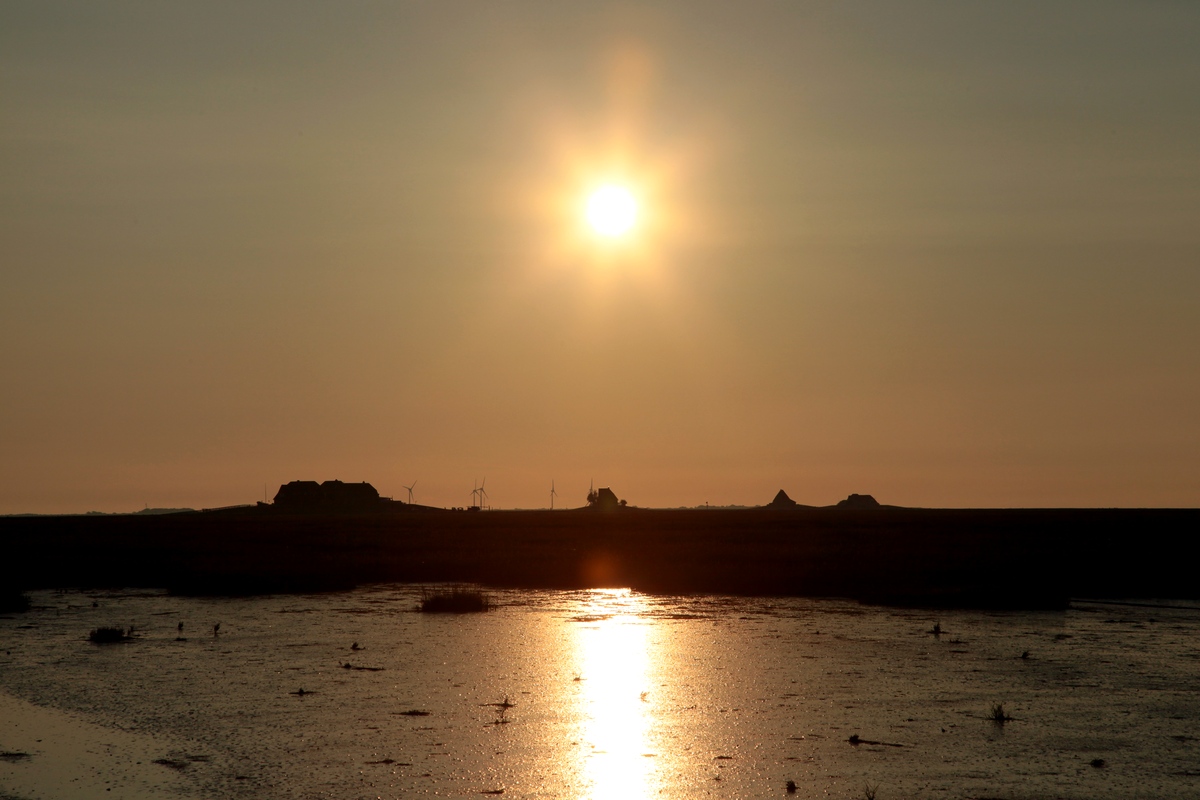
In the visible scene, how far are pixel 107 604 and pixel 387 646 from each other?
17250 mm

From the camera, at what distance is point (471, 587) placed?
45938mm

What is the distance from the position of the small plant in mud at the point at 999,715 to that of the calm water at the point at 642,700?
155 millimetres

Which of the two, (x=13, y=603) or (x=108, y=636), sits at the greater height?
(x=13, y=603)

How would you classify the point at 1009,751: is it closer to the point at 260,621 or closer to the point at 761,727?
the point at 761,727

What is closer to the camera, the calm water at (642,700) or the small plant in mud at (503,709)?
the calm water at (642,700)

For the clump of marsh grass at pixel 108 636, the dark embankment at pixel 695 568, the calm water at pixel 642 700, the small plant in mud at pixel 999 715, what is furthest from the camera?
the dark embankment at pixel 695 568

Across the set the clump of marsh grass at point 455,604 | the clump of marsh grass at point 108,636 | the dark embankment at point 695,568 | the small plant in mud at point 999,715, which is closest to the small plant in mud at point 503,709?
the small plant in mud at point 999,715

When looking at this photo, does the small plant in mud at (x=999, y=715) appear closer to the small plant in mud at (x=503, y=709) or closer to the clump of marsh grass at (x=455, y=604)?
the small plant in mud at (x=503, y=709)

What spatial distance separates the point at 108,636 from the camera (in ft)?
93.8

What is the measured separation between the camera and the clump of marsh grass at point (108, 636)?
28438mm

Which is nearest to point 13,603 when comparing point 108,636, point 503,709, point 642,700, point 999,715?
point 108,636

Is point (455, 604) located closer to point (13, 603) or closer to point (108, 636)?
point (108, 636)

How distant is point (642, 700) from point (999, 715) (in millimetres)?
6220

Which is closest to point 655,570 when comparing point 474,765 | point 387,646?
point 387,646
